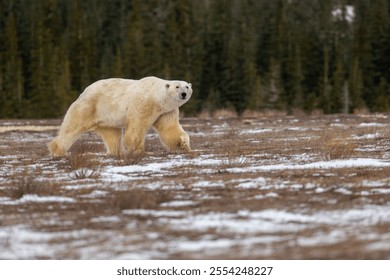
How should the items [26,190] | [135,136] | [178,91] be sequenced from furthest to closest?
[135,136], [178,91], [26,190]

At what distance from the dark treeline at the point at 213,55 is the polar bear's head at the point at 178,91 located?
4443 centimetres

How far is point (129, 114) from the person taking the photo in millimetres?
15602

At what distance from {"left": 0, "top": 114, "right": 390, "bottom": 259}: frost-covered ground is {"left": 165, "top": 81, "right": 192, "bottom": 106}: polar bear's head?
56.5 inches

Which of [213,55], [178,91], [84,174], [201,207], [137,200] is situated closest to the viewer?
[201,207]

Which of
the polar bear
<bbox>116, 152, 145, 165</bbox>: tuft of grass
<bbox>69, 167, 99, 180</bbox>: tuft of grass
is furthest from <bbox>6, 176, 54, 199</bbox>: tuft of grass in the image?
the polar bear

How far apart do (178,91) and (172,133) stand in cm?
110

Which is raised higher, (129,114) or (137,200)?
(129,114)

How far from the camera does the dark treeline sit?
208 ft

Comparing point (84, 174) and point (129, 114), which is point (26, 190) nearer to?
point (84, 174)

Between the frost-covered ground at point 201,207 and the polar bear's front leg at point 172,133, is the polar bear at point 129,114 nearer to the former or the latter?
the polar bear's front leg at point 172,133

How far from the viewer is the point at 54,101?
58.8 meters

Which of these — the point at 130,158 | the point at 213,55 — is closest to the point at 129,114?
the point at 130,158

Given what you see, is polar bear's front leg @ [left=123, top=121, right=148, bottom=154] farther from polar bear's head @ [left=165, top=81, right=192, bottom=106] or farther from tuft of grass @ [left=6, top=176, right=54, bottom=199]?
tuft of grass @ [left=6, top=176, right=54, bottom=199]

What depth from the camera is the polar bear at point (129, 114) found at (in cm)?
1550
